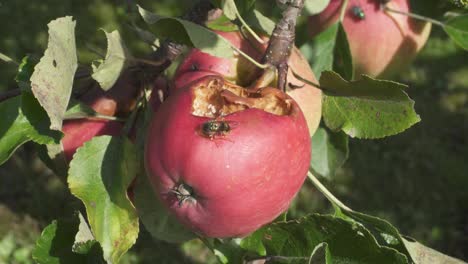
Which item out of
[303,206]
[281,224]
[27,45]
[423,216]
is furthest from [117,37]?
[27,45]

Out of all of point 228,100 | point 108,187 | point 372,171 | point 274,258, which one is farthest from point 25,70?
point 372,171

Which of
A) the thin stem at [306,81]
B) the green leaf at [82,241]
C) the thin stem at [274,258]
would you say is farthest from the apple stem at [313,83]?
the green leaf at [82,241]

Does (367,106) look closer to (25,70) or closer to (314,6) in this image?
(314,6)

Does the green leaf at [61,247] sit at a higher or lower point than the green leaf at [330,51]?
lower

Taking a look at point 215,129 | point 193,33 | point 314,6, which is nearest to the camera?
point 215,129

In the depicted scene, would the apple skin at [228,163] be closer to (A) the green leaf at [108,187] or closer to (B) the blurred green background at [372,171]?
(A) the green leaf at [108,187]
